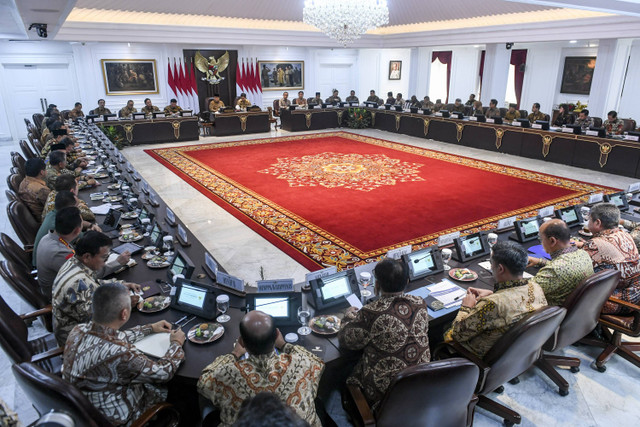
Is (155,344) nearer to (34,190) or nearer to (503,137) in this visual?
(34,190)

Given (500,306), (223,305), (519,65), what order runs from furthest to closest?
(519,65) → (223,305) → (500,306)

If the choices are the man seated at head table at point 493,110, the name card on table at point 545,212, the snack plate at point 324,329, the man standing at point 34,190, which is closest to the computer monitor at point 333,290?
the snack plate at point 324,329

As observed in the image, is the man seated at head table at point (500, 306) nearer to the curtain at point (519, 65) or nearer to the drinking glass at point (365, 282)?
the drinking glass at point (365, 282)

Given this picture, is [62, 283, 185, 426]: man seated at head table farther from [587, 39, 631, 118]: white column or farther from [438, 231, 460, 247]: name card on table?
[587, 39, 631, 118]: white column

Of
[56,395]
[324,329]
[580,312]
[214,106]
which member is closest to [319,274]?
[324,329]

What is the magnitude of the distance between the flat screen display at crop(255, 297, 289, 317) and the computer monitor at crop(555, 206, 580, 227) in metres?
2.82

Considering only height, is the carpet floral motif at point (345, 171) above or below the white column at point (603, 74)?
below

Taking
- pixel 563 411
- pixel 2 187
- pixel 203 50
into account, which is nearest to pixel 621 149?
pixel 563 411

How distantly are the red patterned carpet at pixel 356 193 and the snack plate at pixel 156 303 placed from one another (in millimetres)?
2102

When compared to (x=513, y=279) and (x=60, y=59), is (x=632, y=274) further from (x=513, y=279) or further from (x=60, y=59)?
(x=60, y=59)

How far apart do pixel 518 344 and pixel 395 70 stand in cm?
1672

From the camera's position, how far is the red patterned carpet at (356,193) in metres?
5.17

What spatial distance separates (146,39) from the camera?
1127cm

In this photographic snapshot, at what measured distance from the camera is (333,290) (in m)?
2.62
